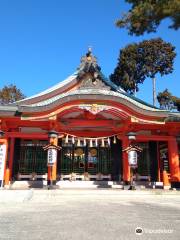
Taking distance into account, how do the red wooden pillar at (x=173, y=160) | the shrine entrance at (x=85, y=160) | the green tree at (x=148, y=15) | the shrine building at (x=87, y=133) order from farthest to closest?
the shrine entrance at (x=85, y=160) < the red wooden pillar at (x=173, y=160) < the shrine building at (x=87, y=133) < the green tree at (x=148, y=15)

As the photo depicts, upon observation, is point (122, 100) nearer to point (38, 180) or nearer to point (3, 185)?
point (38, 180)

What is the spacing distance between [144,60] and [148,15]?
2221 centimetres

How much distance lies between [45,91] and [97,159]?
18.6 ft

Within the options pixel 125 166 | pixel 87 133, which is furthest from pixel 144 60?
pixel 125 166

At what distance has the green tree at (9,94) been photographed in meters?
37.2

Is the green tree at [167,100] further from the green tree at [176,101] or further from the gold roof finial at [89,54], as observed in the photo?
the gold roof finial at [89,54]

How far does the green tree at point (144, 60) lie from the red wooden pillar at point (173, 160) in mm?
17982

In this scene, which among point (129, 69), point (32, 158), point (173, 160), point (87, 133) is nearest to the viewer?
point (173, 160)

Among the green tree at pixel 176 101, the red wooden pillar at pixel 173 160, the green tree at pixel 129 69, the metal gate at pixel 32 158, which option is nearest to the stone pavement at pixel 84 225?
the red wooden pillar at pixel 173 160

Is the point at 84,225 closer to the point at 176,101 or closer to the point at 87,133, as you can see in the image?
the point at 87,133

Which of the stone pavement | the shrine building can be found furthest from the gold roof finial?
the stone pavement

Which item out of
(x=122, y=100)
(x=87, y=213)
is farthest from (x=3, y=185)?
(x=87, y=213)

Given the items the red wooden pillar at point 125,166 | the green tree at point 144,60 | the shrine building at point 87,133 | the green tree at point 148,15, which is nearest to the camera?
the green tree at point 148,15

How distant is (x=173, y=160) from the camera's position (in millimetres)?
16297
